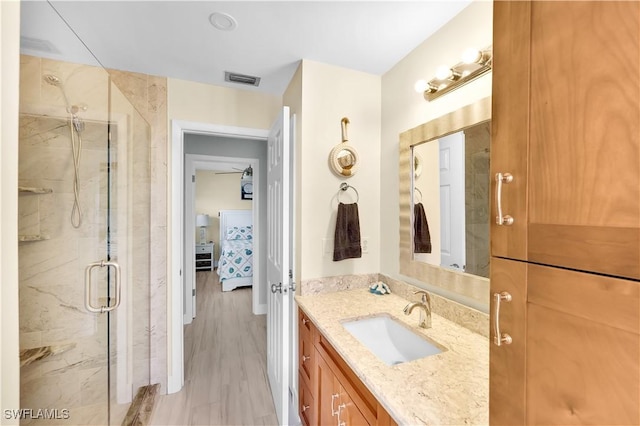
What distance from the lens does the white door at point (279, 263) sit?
160 centimetres

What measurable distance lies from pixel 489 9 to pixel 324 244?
4.91 ft

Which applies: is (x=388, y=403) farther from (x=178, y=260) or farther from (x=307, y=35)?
(x=178, y=260)

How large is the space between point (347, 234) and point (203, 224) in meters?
5.50

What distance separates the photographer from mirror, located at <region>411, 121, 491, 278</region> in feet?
4.04

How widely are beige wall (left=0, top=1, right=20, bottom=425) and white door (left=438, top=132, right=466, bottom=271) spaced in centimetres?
163

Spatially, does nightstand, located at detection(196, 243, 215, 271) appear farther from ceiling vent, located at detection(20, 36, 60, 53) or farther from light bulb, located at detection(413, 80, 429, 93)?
light bulb, located at detection(413, 80, 429, 93)

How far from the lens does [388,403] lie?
2.56 ft

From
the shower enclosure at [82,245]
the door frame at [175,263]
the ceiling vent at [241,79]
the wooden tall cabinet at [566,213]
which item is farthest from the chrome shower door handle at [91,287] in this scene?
the wooden tall cabinet at [566,213]

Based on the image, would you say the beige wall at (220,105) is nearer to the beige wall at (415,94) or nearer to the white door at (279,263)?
the white door at (279,263)

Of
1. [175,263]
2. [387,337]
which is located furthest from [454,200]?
[175,263]

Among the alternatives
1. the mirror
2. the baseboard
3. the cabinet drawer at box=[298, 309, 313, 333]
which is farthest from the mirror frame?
the baseboard

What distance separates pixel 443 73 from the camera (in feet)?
4.36

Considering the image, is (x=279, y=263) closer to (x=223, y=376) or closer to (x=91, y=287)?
(x=91, y=287)

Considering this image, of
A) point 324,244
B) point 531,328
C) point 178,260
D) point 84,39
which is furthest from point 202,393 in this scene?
point 84,39
